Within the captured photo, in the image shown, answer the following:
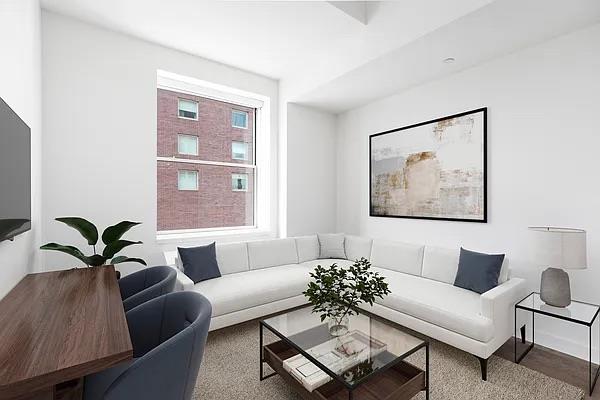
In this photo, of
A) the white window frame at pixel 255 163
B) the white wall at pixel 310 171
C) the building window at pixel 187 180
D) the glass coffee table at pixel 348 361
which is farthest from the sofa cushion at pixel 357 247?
the building window at pixel 187 180

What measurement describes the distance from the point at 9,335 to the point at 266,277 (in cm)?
223

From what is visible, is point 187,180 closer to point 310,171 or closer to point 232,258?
point 232,258

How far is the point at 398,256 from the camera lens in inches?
136

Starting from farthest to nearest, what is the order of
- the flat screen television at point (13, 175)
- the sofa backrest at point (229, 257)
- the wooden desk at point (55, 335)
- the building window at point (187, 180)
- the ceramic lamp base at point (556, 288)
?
the building window at point (187, 180)
the sofa backrest at point (229, 257)
the ceramic lamp base at point (556, 288)
the flat screen television at point (13, 175)
the wooden desk at point (55, 335)

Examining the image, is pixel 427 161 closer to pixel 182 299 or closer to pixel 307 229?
pixel 307 229

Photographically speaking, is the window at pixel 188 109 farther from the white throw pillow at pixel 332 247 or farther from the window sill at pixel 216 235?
the white throw pillow at pixel 332 247

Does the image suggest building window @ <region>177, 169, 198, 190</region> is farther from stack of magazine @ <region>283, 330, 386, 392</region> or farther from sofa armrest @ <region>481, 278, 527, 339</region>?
sofa armrest @ <region>481, 278, 527, 339</region>

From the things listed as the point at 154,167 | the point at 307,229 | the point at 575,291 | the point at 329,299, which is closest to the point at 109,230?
the point at 154,167

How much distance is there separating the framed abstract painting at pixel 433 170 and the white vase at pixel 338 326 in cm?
188

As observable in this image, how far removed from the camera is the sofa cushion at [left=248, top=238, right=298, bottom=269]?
11.6ft

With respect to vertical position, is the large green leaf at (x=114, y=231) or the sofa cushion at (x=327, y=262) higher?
the large green leaf at (x=114, y=231)

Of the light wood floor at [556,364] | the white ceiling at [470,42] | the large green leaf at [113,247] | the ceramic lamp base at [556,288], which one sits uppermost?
the white ceiling at [470,42]

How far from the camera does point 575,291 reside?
8.16 feet

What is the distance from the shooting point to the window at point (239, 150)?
4180 mm
